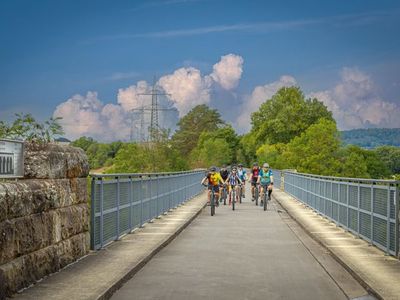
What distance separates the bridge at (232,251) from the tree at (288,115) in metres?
106

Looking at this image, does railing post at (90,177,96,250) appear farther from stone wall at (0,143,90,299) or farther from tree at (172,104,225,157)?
tree at (172,104,225,157)

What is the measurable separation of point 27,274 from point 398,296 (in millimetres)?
4391

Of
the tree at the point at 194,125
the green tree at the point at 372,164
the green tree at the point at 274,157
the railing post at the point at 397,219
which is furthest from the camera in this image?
the tree at the point at 194,125

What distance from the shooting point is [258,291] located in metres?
8.98

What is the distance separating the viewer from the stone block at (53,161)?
9602 millimetres

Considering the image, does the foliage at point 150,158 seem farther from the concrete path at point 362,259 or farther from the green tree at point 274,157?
the concrete path at point 362,259

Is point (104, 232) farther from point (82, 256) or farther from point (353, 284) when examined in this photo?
point (353, 284)

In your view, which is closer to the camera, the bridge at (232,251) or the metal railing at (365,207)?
the bridge at (232,251)

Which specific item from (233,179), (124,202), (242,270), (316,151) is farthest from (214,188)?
(316,151)

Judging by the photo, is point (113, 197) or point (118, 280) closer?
point (118, 280)

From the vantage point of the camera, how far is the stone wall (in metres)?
8.10

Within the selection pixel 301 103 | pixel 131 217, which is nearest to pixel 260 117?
pixel 301 103

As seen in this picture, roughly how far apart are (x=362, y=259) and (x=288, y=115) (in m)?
117

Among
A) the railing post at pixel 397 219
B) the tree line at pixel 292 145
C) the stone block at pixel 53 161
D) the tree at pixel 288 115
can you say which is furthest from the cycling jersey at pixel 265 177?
the tree at pixel 288 115
